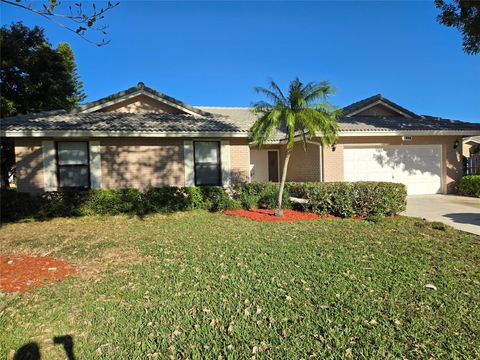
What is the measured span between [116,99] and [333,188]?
9.81 metres

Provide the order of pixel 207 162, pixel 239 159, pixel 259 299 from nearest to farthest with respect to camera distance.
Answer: pixel 259 299
pixel 207 162
pixel 239 159

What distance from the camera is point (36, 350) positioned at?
305 centimetres

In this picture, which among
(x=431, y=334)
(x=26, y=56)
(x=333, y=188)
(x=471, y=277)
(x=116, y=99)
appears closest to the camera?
(x=431, y=334)

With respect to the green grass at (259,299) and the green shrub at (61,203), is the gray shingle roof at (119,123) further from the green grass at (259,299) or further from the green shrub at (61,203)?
the green grass at (259,299)

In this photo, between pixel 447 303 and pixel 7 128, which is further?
pixel 7 128

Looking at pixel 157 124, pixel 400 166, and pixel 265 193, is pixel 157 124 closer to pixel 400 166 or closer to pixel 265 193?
pixel 265 193

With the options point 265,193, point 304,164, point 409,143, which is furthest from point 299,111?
point 409,143

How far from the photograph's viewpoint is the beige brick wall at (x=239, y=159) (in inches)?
490

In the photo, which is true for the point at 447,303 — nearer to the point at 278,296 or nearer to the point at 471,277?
the point at 471,277

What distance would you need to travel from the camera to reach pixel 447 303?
3.76 meters

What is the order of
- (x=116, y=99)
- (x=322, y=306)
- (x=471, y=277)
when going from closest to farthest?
1. (x=322, y=306)
2. (x=471, y=277)
3. (x=116, y=99)

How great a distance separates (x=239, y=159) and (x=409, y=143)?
8.41 meters

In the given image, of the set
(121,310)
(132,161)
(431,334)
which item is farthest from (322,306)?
(132,161)

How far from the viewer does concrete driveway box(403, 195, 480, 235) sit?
8.29m
